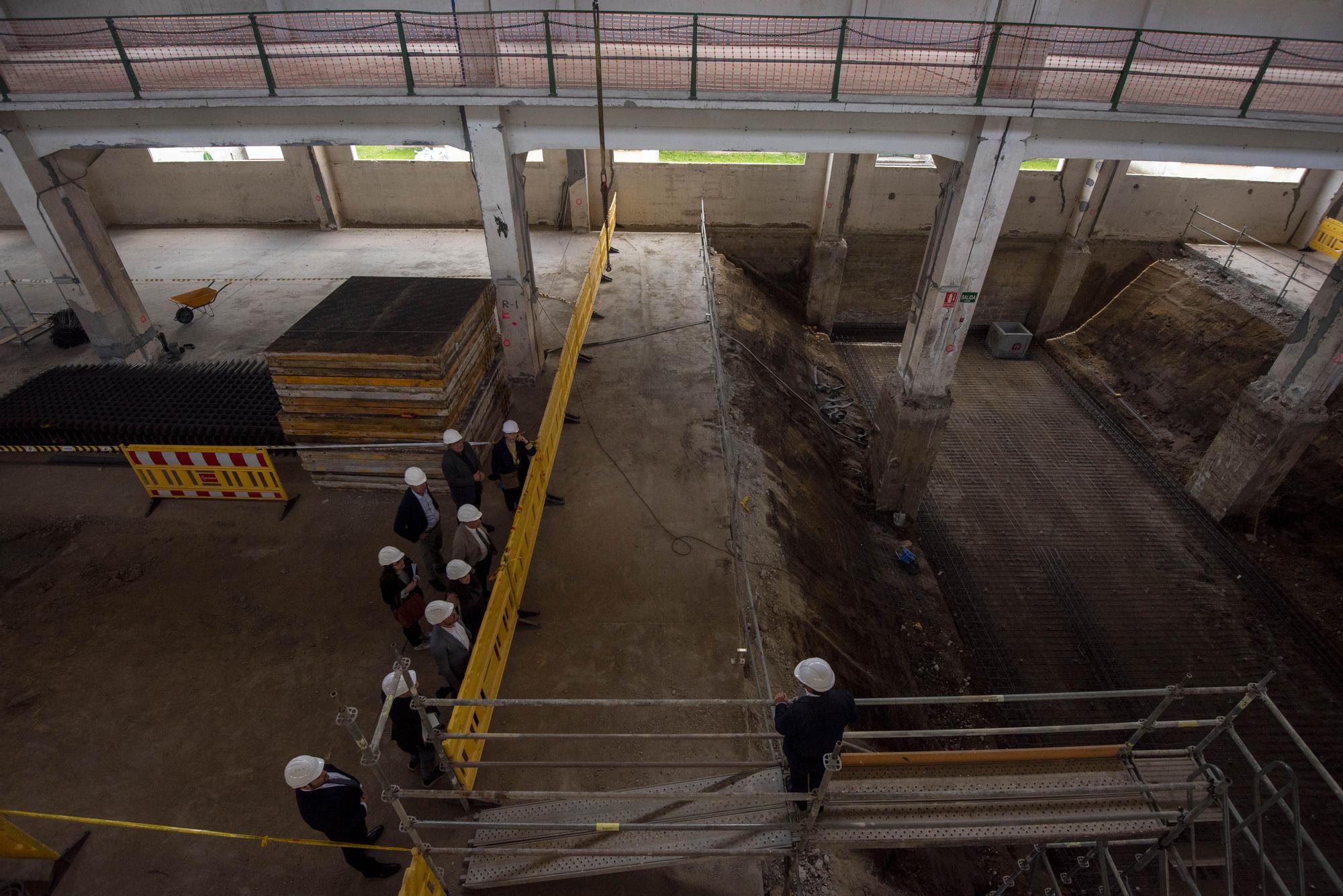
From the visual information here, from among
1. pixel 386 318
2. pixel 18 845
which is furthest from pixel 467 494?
pixel 18 845

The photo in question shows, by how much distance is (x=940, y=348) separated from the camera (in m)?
11.3

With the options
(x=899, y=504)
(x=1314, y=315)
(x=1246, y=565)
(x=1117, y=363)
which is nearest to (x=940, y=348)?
(x=899, y=504)

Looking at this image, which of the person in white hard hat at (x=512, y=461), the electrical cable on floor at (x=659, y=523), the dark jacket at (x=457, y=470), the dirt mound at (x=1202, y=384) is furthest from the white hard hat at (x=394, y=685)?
the dirt mound at (x=1202, y=384)

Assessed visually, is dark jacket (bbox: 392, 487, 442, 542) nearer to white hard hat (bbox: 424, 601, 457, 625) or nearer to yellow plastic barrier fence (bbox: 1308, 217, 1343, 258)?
white hard hat (bbox: 424, 601, 457, 625)

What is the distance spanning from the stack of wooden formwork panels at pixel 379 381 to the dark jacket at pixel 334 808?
4.76 metres

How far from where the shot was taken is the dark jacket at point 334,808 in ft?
15.5

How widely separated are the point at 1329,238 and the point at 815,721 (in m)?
22.3

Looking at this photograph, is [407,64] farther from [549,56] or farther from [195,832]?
[195,832]

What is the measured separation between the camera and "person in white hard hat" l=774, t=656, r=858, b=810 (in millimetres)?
4523

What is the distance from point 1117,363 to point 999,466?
6932 millimetres

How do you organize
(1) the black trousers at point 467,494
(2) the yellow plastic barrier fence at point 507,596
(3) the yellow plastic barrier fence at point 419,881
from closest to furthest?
(3) the yellow plastic barrier fence at point 419,881 → (2) the yellow plastic barrier fence at point 507,596 → (1) the black trousers at point 467,494

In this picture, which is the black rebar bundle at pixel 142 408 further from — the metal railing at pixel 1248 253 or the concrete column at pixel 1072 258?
the metal railing at pixel 1248 253

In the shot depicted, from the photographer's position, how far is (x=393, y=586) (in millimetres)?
6676

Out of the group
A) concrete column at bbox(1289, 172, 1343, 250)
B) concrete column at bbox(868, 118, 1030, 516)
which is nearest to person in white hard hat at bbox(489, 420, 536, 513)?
concrete column at bbox(868, 118, 1030, 516)
